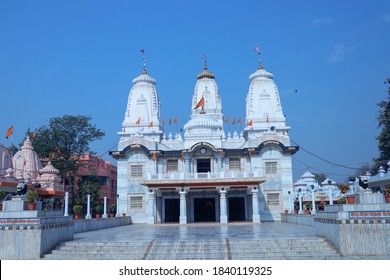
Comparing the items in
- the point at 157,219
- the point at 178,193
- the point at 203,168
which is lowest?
Answer: the point at 157,219

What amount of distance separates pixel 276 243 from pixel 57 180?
28.6 metres

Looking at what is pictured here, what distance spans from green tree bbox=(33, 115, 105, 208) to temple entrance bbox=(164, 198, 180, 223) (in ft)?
45.2

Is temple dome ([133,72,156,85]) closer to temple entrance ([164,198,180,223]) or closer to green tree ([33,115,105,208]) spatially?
green tree ([33,115,105,208])

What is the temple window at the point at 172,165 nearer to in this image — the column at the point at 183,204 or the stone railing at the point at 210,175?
the stone railing at the point at 210,175

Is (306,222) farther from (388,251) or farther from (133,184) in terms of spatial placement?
(133,184)

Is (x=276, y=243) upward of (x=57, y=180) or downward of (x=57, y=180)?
downward

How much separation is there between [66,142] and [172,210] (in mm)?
16738

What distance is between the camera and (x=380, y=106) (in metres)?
36.2

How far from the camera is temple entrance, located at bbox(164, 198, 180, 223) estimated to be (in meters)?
Result: 30.8

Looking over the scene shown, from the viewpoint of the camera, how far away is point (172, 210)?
31.0 meters

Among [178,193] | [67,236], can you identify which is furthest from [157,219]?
[67,236]

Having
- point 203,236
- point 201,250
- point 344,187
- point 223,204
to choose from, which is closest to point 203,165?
point 223,204

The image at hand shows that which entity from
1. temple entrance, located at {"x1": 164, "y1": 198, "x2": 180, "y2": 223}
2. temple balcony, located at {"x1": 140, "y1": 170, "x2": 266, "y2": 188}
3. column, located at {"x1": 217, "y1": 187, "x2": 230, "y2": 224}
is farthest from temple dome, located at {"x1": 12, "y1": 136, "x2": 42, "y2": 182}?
column, located at {"x1": 217, "y1": 187, "x2": 230, "y2": 224}

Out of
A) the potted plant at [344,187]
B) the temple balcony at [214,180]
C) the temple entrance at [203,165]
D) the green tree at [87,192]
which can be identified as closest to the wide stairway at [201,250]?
the potted plant at [344,187]
